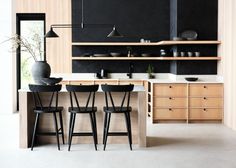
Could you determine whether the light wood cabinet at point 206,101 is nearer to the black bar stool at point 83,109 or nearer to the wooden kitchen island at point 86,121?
the wooden kitchen island at point 86,121

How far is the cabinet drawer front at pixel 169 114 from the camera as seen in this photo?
826 centimetres

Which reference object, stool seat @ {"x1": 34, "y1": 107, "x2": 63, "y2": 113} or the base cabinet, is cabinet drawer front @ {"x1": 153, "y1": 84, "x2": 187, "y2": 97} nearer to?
the base cabinet

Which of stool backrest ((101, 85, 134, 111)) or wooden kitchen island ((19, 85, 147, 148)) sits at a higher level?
stool backrest ((101, 85, 134, 111))

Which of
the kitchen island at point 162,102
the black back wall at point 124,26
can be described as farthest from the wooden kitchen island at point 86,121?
the black back wall at point 124,26

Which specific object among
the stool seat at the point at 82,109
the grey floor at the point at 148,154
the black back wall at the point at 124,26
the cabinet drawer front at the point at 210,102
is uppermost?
the black back wall at the point at 124,26

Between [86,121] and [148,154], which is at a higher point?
[86,121]

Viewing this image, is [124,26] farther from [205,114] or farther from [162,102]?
[205,114]

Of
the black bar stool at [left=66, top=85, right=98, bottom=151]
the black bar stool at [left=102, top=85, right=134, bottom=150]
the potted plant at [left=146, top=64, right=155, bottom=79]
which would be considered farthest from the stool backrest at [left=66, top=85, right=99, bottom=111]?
the potted plant at [left=146, top=64, right=155, bottom=79]

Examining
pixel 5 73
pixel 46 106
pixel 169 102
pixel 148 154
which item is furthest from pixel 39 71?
pixel 5 73

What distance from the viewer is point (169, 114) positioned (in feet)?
27.1

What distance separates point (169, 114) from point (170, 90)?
49 centimetres

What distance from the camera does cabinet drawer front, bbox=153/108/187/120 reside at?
8.26m

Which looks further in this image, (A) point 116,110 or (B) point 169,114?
(B) point 169,114

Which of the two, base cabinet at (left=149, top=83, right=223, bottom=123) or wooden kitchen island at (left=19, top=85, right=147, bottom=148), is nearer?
wooden kitchen island at (left=19, top=85, right=147, bottom=148)
